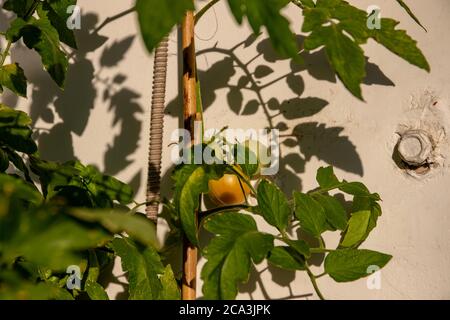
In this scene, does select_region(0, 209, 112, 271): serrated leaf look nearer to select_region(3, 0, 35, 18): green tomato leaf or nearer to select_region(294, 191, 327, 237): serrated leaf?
select_region(294, 191, 327, 237): serrated leaf

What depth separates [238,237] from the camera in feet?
2.23

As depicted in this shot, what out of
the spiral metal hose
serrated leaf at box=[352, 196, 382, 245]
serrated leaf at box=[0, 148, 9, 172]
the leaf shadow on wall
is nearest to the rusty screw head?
serrated leaf at box=[352, 196, 382, 245]

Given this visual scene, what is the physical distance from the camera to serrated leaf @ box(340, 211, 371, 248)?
0.87 m

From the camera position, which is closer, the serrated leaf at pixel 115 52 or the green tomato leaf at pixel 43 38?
the green tomato leaf at pixel 43 38

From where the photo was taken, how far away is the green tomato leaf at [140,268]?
75 centimetres

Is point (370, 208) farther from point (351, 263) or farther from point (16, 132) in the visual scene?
point (16, 132)

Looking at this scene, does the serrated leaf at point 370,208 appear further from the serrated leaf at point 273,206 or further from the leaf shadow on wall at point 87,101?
the leaf shadow on wall at point 87,101

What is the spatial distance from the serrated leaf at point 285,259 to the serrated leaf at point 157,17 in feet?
1.45

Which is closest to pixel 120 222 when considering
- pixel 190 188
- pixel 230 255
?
pixel 230 255

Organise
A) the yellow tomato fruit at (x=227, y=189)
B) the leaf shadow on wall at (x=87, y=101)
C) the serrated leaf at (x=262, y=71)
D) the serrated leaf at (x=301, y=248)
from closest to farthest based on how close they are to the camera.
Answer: the serrated leaf at (x=301, y=248), the yellow tomato fruit at (x=227, y=189), the serrated leaf at (x=262, y=71), the leaf shadow on wall at (x=87, y=101)

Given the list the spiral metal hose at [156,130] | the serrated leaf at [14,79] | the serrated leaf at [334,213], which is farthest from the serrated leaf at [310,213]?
the serrated leaf at [14,79]
